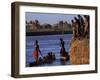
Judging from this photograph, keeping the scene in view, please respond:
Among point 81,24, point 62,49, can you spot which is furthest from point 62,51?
point 81,24

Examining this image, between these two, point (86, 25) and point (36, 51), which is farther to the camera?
point (86, 25)

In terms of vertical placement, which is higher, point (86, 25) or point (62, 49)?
point (86, 25)

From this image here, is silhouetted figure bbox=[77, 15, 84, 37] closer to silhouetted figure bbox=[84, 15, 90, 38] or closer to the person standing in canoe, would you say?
silhouetted figure bbox=[84, 15, 90, 38]

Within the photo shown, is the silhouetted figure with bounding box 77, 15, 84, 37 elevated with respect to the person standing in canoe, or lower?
elevated


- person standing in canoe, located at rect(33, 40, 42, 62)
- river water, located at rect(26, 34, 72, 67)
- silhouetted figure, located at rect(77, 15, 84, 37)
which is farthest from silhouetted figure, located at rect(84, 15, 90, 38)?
person standing in canoe, located at rect(33, 40, 42, 62)

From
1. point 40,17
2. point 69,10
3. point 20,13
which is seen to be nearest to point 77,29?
point 69,10

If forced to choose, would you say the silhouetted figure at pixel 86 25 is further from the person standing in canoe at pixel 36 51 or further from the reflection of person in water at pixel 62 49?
the person standing in canoe at pixel 36 51

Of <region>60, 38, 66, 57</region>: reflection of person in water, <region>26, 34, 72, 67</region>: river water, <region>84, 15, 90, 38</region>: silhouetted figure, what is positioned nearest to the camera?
<region>26, 34, 72, 67</region>: river water

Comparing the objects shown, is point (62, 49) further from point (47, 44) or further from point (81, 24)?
point (81, 24)

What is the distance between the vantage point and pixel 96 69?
232 centimetres

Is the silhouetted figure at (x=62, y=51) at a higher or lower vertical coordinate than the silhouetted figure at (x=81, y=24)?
lower

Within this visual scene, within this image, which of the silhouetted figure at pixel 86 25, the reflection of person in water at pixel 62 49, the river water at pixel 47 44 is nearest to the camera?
the river water at pixel 47 44

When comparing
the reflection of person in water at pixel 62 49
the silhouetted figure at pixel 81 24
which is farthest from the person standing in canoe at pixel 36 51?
the silhouetted figure at pixel 81 24

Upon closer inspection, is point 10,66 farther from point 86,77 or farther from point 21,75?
point 86,77
